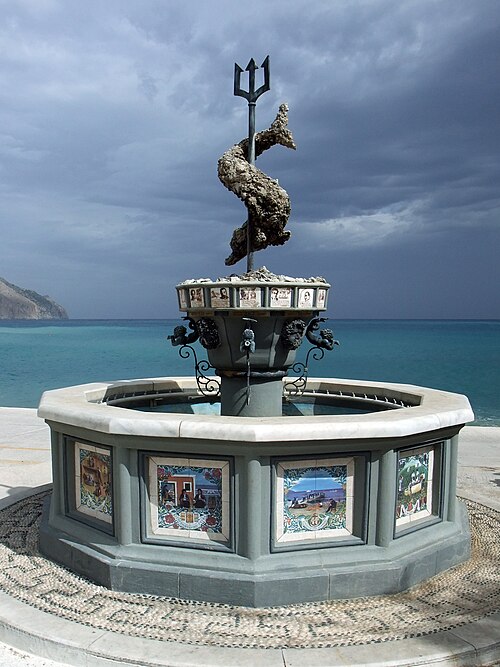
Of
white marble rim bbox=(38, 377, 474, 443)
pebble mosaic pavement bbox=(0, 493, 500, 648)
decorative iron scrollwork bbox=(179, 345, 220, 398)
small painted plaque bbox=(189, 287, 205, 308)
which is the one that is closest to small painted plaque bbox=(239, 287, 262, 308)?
small painted plaque bbox=(189, 287, 205, 308)

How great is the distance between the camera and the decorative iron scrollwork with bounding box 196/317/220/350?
23.3ft

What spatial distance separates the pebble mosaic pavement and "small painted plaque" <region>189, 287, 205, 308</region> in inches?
126

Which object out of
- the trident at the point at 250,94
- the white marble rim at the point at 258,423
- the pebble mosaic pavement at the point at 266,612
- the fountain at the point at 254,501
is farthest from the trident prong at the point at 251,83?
the pebble mosaic pavement at the point at 266,612

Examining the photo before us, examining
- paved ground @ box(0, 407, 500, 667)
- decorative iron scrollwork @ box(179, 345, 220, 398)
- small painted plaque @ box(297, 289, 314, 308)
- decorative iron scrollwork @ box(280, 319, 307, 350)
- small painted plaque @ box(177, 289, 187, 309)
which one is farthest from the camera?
decorative iron scrollwork @ box(179, 345, 220, 398)

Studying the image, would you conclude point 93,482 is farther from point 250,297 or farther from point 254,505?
point 250,297

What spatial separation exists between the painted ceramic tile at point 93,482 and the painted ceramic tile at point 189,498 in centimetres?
51

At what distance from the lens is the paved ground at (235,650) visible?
4.48m

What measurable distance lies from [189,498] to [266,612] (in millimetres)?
1228

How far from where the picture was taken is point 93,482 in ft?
20.1

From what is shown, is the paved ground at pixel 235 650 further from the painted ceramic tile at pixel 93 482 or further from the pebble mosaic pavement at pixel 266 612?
the painted ceramic tile at pixel 93 482

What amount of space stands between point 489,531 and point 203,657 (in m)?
4.28

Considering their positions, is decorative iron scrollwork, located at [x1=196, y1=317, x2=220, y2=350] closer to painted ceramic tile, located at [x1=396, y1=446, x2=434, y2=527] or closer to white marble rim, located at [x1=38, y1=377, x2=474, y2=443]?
white marble rim, located at [x1=38, y1=377, x2=474, y2=443]

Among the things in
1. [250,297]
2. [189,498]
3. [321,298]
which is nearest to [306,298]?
[321,298]

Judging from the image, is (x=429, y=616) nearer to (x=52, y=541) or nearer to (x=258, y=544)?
(x=258, y=544)
